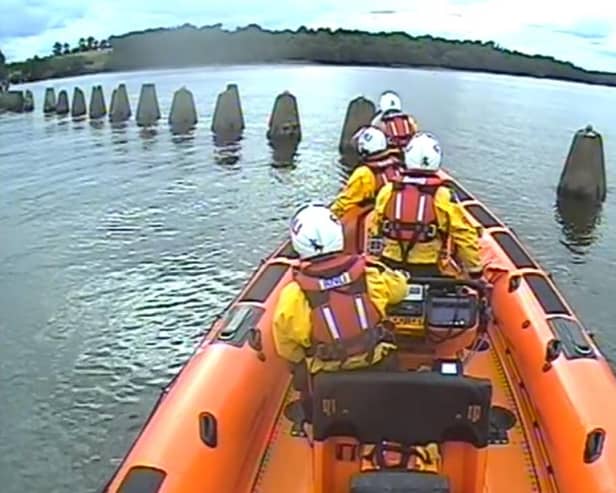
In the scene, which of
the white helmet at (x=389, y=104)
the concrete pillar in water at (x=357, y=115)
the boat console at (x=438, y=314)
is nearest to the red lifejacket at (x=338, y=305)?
the boat console at (x=438, y=314)

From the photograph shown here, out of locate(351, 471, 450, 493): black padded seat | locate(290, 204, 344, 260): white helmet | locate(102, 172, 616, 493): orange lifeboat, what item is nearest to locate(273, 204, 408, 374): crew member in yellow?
locate(290, 204, 344, 260): white helmet

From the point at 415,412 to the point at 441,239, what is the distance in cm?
210

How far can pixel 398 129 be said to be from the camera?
8.01 m

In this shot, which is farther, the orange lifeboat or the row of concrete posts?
the row of concrete posts

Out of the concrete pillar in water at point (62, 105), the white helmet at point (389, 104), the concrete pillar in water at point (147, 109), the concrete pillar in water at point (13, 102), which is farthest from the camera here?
the concrete pillar in water at point (13, 102)

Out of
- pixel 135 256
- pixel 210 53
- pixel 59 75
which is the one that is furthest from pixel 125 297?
pixel 59 75

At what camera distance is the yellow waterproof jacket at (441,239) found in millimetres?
5344

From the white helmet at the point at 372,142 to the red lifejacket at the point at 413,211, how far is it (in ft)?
6.37

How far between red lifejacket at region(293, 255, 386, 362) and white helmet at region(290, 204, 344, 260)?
0.17 ft

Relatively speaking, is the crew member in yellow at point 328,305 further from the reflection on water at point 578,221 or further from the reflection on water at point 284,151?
the reflection on water at point 284,151

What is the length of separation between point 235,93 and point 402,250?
20157mm

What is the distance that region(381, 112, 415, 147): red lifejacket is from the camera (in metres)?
7.91

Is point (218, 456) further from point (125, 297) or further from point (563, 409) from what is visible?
point (125, 297)

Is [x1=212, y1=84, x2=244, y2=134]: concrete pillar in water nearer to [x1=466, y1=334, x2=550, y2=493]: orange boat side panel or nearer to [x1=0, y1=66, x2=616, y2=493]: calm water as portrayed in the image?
[x1=0, y1=66, x2=616, y2=493]: calm water
